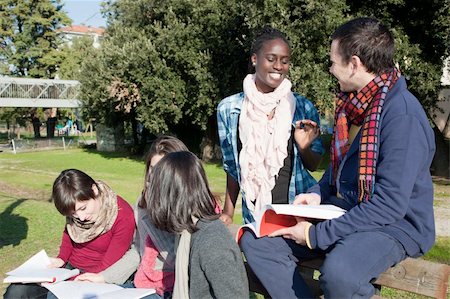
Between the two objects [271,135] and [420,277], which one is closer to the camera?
[420,277]

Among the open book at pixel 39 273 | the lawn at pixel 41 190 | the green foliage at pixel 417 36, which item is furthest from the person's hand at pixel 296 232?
the green foliage at pixel 417 36

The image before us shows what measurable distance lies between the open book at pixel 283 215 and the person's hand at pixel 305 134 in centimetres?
70

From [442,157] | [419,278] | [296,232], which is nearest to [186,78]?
[442,157]

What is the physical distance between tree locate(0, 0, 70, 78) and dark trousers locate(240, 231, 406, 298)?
3670 centimetres

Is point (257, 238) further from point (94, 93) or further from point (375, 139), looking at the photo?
point (94, 93)

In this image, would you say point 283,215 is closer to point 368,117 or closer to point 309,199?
point 309,199

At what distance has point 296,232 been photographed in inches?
86.7

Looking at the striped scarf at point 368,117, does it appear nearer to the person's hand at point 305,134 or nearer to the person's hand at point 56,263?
the person's hand at point 305,134

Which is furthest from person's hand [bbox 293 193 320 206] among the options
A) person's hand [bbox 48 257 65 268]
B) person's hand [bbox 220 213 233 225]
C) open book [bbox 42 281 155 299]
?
person's hand [bbox 48 257 65 268]

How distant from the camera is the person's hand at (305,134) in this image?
2906 millimetres

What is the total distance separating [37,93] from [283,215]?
2738 cm

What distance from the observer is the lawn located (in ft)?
21.4

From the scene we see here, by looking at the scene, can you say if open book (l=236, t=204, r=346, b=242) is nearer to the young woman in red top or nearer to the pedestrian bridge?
the young woman in red top

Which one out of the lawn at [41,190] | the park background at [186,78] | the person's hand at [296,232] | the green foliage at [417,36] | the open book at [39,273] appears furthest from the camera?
the green foliage at [417,36]
